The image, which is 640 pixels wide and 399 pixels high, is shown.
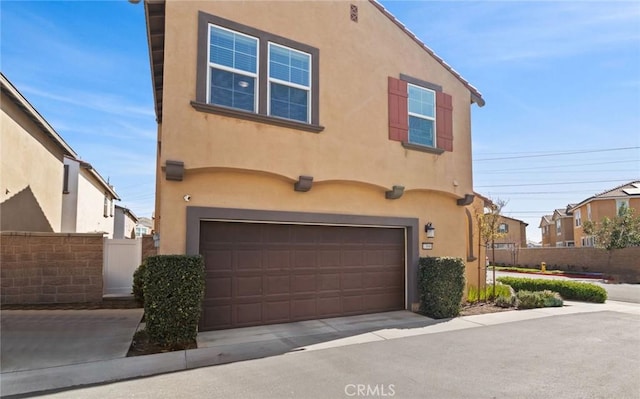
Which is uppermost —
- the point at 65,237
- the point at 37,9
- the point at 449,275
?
the point at 37,9

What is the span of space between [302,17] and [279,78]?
1.70 m

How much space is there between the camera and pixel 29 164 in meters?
13.9

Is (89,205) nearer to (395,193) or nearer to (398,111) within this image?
(395,193)

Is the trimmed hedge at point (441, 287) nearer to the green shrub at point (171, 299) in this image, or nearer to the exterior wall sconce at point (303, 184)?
the exterior wall sconce at point (303, 184)

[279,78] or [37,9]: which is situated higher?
[37,9]

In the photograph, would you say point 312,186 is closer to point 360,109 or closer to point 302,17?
point 360,109

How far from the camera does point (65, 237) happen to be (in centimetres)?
1079

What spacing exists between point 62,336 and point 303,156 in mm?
5804

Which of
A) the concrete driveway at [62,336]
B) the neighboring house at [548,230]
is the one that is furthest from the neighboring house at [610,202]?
the concrete driveway at [62,336]

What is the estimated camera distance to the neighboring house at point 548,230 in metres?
50.1

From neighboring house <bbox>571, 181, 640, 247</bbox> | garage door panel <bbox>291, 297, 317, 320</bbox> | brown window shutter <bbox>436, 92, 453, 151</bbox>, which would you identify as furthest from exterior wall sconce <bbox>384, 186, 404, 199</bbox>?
neighboring house <bbox>571, 181, 640, 247</bbox>

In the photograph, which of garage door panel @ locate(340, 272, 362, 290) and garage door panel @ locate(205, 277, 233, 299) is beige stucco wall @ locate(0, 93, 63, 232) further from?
garage door panel @ locate(340, 272, 362, 290)

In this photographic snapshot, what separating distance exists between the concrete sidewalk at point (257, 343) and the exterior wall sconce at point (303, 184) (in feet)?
9.77

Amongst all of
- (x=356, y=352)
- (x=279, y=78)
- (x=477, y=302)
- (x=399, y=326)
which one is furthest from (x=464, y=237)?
(x=279, y=78)
